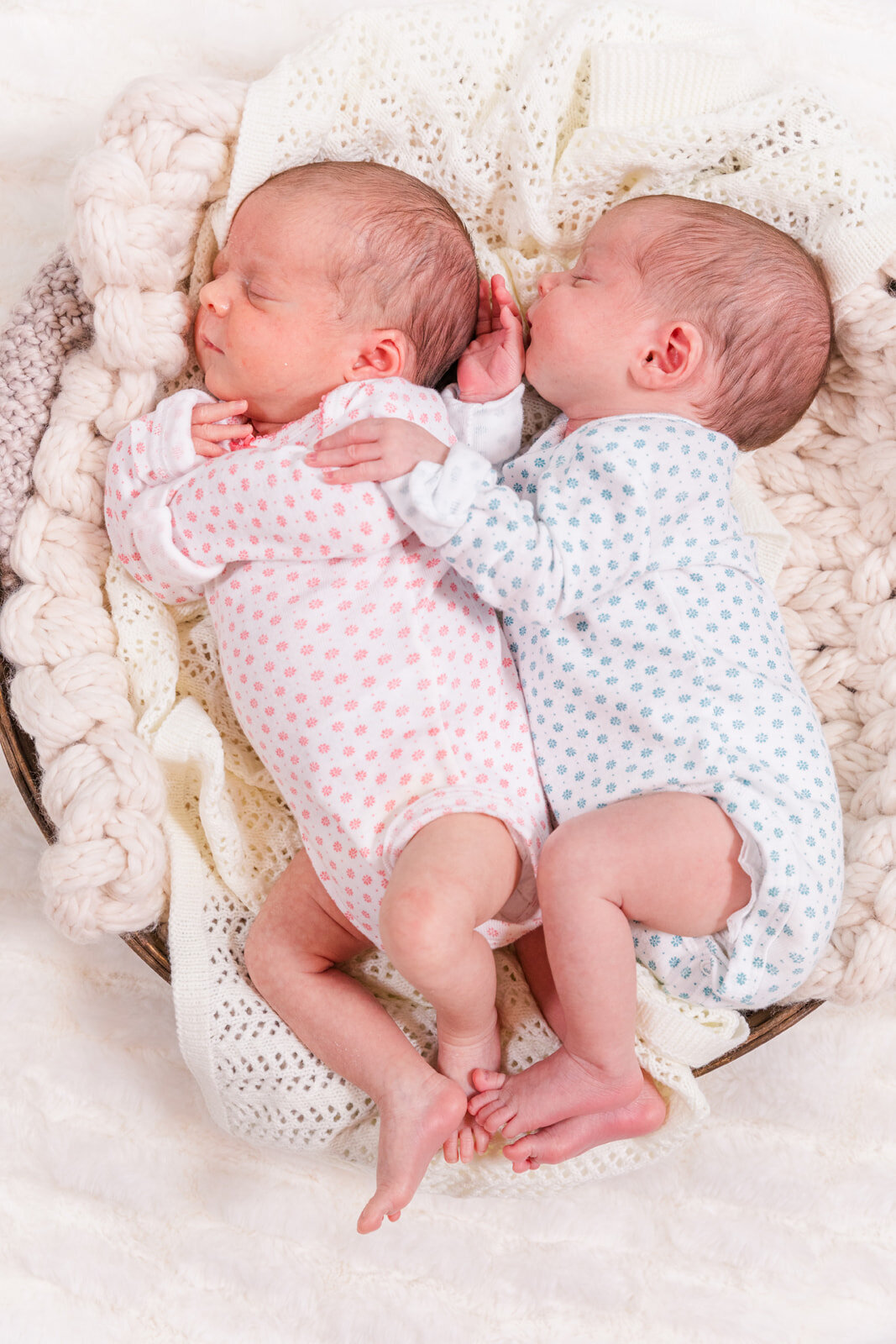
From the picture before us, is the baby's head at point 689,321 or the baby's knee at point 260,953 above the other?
the baby's head at point 689,321

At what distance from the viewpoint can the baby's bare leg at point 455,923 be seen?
1094 mm

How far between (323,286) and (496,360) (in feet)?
0.79

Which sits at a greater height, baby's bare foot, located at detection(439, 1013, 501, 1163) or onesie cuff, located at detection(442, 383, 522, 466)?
onesie cuff, located at detection(442, 383, 522, 466)

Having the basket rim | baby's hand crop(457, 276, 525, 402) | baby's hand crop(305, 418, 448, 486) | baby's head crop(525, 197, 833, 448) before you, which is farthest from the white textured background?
baby's hand crop(305, 418, 448, 486)

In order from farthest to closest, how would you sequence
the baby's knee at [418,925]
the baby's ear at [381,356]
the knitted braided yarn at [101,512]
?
the baby's ear at [381,356] < the knitted braided yarn at [101,512] < the baby's knee at [418,925]

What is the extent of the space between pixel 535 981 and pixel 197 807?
477mm

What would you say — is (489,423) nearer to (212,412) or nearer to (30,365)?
(212,412)

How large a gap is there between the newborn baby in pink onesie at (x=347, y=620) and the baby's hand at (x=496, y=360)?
0.07 metres

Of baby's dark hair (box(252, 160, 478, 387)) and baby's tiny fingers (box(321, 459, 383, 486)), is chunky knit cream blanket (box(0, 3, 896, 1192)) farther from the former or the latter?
baby's tiny fingers (box(321, 459, 383, 486))

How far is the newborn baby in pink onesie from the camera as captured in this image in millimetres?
1195

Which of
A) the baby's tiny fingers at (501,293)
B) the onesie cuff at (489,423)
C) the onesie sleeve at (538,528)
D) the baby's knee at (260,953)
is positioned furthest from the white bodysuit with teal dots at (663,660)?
the baby's knee at (260,953)

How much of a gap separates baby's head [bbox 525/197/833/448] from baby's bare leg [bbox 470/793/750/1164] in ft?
1.59

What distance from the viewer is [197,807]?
4.51 feet

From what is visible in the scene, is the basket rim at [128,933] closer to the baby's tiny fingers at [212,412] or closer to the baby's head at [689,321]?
the baby's tiny fingers at [212,412]
